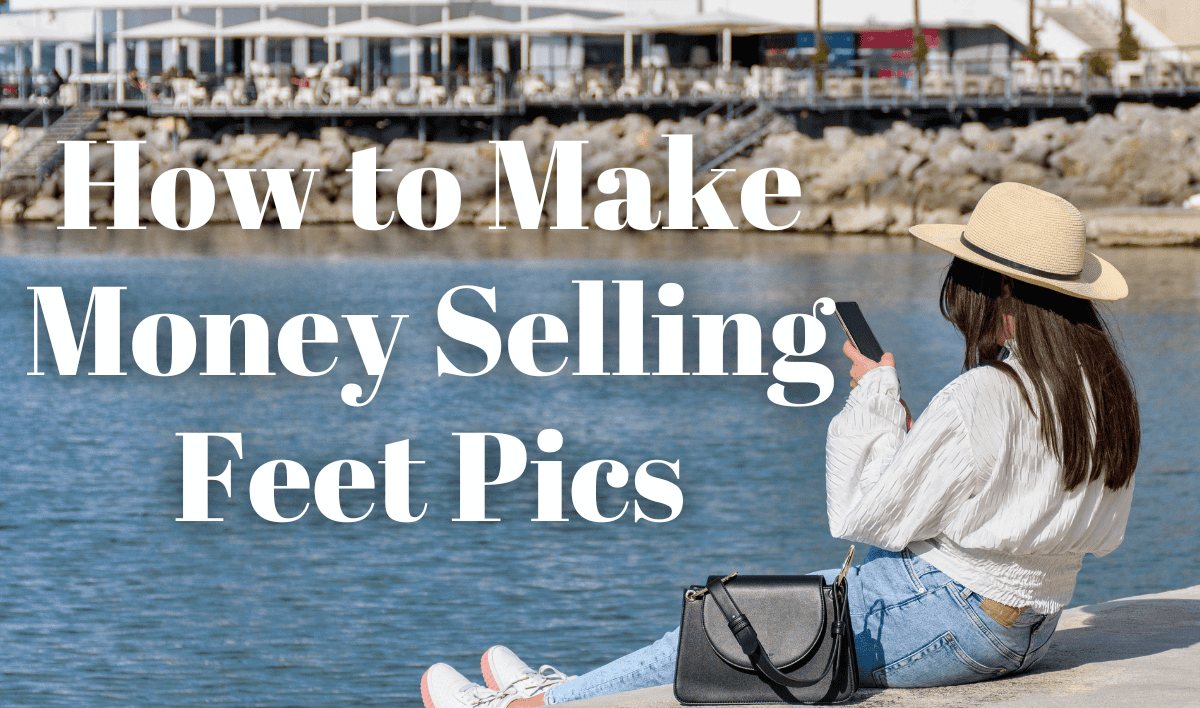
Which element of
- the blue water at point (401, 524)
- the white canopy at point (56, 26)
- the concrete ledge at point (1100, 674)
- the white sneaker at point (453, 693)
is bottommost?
the blue water at point (401, 524)

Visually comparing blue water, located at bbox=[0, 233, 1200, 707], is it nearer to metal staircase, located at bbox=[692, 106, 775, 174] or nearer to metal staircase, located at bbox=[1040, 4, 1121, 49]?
metal staircase, located at bbox=[692, 106, 775, 174]

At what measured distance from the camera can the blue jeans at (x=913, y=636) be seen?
3.84 m

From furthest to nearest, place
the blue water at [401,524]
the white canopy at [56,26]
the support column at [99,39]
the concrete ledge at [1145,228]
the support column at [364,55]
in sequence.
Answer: the white canopy at [56,26] → the support column at [99,39] → the support column at [364,55] → the concrete ledge at [1145,228] → the blue water at [401,524]

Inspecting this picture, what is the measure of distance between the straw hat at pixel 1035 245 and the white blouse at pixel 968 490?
0.21 meters

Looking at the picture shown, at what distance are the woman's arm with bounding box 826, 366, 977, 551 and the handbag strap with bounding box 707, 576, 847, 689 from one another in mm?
178

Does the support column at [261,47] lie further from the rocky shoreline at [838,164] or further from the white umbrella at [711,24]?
the white umbrella at [711,24]

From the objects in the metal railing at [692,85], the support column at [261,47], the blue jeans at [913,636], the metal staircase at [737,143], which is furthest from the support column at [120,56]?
the blue jeans at [913,636]

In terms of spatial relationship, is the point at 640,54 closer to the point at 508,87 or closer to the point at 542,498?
the point at 508,87

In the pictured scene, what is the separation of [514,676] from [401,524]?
26.6 ft

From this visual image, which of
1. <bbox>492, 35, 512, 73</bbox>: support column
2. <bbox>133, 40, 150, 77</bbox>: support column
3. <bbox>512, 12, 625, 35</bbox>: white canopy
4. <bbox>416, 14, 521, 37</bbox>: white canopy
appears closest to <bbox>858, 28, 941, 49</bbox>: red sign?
<bbox>512, 12, 625, 35</bbox>: white canopy

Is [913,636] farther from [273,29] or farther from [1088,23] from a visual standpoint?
[1088,23]

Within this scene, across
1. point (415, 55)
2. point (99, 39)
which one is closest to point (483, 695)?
point (415, 55)

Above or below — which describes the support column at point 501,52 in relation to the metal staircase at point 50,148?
above

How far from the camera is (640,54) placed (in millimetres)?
49344
